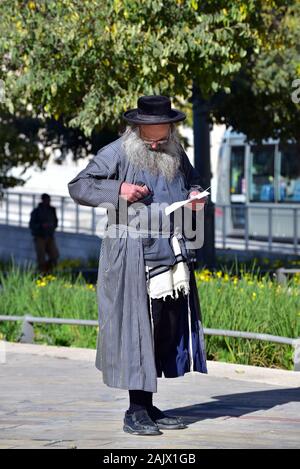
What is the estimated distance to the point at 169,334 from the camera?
7371mm

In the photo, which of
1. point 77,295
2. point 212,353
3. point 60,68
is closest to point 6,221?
point 60,68

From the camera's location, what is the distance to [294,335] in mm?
10883

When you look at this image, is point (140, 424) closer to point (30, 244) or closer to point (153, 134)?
point (153, 134)

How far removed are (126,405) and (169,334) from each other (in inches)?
44.8

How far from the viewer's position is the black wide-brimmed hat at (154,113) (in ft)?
24.0

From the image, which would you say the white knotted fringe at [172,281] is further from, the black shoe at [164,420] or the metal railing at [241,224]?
the metal railing at [241,224]

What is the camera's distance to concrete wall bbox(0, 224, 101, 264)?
28500 millimetres

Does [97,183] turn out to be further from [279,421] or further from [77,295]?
[77,295]

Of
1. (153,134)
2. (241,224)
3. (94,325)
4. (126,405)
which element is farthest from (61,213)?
(153,134)

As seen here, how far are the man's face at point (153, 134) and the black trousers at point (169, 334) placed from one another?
2.82 feet

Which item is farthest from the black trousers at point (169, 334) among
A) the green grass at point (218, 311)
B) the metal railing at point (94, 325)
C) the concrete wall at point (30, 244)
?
the concrete wall at point (30, 244)

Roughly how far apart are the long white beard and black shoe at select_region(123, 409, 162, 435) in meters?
1.34

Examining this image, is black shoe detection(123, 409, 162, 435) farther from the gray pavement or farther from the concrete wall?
the concrete wall
